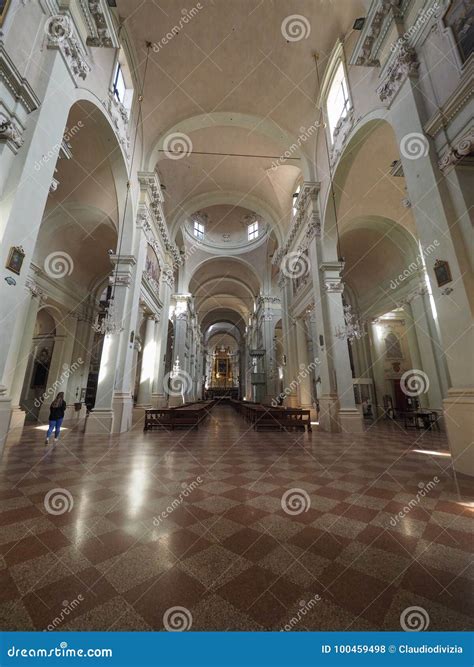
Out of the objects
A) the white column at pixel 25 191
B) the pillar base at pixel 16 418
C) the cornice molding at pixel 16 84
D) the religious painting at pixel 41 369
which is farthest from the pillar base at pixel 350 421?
the religious painting at pixel 41 369

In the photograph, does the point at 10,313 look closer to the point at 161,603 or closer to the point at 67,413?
the point at 161,603

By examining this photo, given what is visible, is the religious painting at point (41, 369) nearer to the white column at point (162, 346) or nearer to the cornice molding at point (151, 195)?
the white column at point (162, 346)

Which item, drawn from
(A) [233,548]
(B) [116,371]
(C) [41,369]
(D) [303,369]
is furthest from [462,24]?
(C) [41,369]

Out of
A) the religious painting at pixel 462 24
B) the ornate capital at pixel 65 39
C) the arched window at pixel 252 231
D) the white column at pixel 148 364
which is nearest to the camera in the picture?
the religious painting at pixel 462 24

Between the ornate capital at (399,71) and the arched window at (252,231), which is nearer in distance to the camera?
the ornate capital at (399,71)

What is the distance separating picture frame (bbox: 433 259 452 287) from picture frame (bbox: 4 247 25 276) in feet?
19.3

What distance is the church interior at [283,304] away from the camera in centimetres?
157

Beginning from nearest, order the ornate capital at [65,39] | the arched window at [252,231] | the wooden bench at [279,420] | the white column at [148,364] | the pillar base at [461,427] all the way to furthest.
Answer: the pillar base at [461,427] → the ornate capital at [65,39] → the wooden bench at [279,420] → the white column at [148,364] → the arched window at [252,231]

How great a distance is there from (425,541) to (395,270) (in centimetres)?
1239

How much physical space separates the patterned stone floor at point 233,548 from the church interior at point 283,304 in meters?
0.02

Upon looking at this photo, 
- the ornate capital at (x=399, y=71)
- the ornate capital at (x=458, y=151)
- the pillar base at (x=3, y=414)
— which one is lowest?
the pillar base at (x=3, y=414)

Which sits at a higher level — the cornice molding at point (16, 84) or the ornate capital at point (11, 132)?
the cornice molding at point (16, 84)

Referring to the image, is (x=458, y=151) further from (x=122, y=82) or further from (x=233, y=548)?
(x=122, y=82)

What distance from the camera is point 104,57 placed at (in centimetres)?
643
